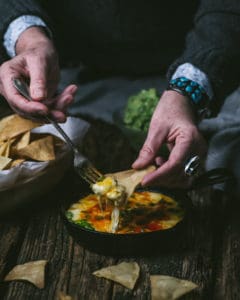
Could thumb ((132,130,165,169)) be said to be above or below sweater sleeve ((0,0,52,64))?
below

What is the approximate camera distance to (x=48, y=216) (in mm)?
2096

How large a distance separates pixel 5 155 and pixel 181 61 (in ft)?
2.27

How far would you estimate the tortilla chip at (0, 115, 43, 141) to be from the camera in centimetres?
214

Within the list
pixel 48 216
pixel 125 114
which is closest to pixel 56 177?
pixel 48 216

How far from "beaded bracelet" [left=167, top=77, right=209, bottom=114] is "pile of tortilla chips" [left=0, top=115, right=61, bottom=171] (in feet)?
1.52

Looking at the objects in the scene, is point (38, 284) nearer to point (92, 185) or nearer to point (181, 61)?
point (92, 185)

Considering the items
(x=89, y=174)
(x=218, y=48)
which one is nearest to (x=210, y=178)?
(x=89, y=174)

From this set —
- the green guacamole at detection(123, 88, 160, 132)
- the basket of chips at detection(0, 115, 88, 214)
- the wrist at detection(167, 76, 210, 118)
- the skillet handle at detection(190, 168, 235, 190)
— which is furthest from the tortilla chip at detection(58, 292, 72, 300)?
the green guacamole at detection(123, 88, 160, 132)

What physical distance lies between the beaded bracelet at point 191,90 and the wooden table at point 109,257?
348mm

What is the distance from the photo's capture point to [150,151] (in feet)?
6.16

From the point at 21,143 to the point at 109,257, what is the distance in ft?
1.74

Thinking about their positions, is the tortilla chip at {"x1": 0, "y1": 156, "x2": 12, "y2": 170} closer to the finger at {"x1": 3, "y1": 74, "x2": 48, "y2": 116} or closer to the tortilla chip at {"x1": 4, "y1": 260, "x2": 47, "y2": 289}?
the finger at {"x1": 3, "y1": 74, "x2": 48, "y2": 116}

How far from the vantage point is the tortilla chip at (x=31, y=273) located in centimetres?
171

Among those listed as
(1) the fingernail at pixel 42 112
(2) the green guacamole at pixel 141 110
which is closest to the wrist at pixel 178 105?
(1) the fingernail at pixel 42 112
